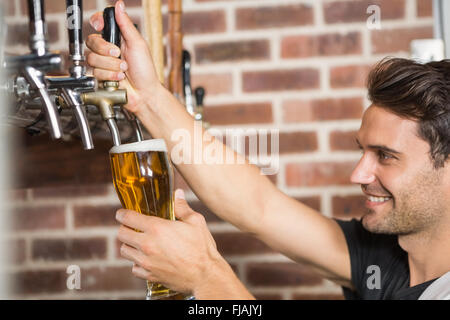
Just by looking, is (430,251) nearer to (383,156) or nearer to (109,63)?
(383,156)

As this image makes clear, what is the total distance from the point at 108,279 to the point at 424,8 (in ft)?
3.06

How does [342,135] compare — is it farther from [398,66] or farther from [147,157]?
[147,157]

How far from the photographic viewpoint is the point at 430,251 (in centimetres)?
96

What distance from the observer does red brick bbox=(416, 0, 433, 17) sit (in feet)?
3.72

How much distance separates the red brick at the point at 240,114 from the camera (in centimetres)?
116

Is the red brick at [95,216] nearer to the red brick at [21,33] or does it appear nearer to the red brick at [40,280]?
the red brick at [40,280]

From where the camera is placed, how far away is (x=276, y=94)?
116 cm

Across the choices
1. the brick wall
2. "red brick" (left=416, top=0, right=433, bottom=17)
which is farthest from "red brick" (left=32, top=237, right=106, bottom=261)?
"red brick" (left=416, top=0, right=433, bottom=17)

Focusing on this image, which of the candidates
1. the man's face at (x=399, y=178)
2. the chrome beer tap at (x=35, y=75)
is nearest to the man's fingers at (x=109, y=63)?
the chrome beer tap at (x=35, y=75)

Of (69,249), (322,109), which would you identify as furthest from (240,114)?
(69,249)

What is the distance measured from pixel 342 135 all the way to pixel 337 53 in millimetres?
182

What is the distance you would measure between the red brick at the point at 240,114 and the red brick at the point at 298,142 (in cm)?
6
